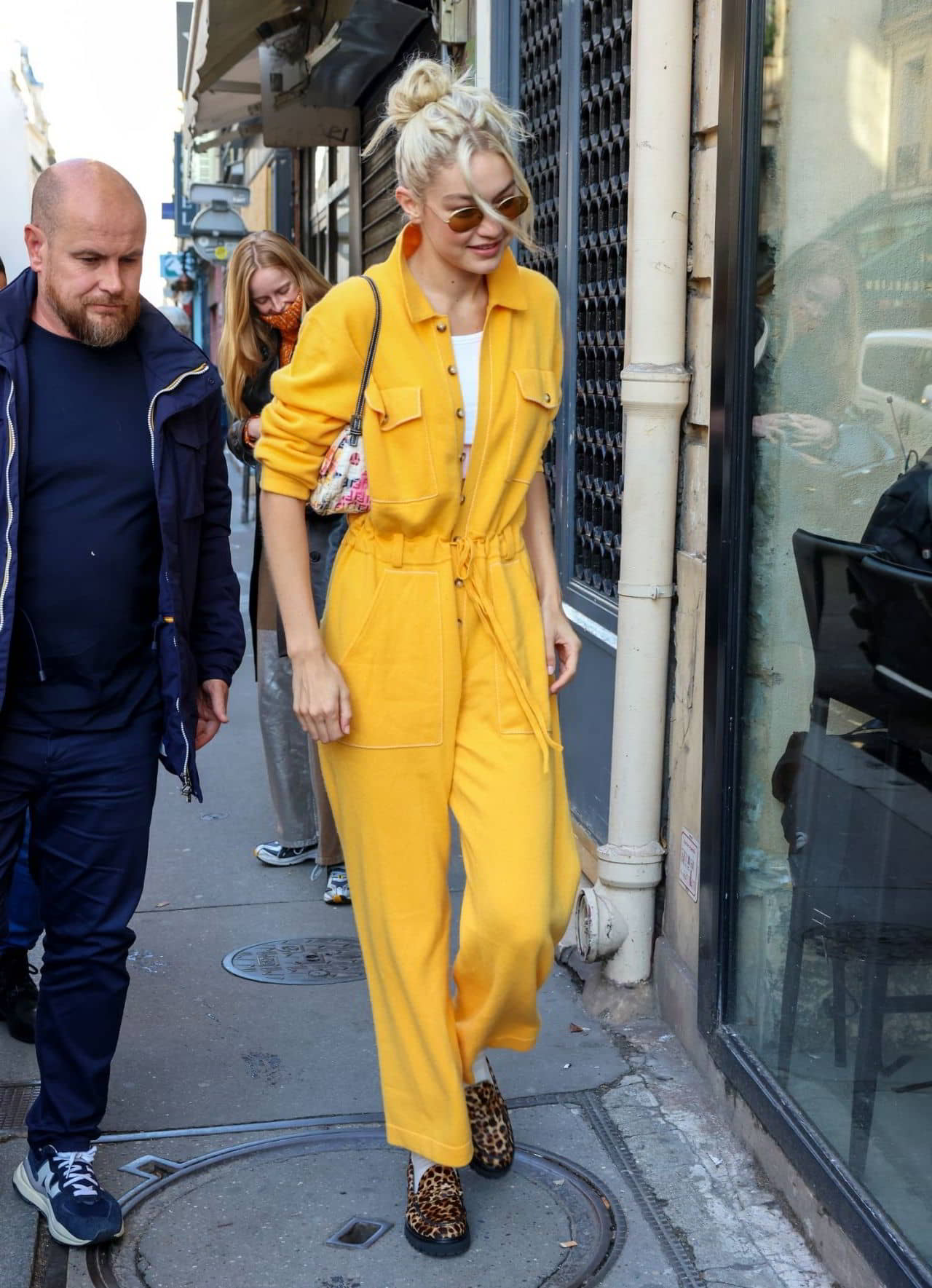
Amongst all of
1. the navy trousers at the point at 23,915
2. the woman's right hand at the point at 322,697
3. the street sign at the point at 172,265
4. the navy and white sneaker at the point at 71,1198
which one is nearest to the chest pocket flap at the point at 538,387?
the woman's right hand at the point at 322,697

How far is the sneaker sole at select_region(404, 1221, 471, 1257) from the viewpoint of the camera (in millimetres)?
2908

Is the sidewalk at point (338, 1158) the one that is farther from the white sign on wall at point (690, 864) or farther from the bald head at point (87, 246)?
the bald head at point (87, 246)

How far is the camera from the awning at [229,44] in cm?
902

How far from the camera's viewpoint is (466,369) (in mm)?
2834

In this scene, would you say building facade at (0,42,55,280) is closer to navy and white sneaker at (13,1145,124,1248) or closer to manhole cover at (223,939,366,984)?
manhole cover at (223,939,366,984)

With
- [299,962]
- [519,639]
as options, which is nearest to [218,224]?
[299,962]

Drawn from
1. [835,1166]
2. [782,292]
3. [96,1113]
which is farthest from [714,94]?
[96,1113]

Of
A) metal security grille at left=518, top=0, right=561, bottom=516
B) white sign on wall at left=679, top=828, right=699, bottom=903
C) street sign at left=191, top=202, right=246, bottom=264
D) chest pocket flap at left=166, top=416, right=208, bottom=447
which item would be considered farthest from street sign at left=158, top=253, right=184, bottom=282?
chest pocket flap at left=166, top=416, right=208, bottom=447

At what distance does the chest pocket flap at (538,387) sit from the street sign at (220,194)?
15925 mm

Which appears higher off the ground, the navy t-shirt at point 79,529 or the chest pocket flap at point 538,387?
the chest pocket flap at point 538,387

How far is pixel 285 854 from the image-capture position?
213 inches

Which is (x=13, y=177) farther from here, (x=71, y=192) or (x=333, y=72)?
(x=71, y=192)

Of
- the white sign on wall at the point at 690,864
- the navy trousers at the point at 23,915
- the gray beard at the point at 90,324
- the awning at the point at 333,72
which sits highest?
the awning at the point at 333,72

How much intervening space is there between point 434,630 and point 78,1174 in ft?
4.28
